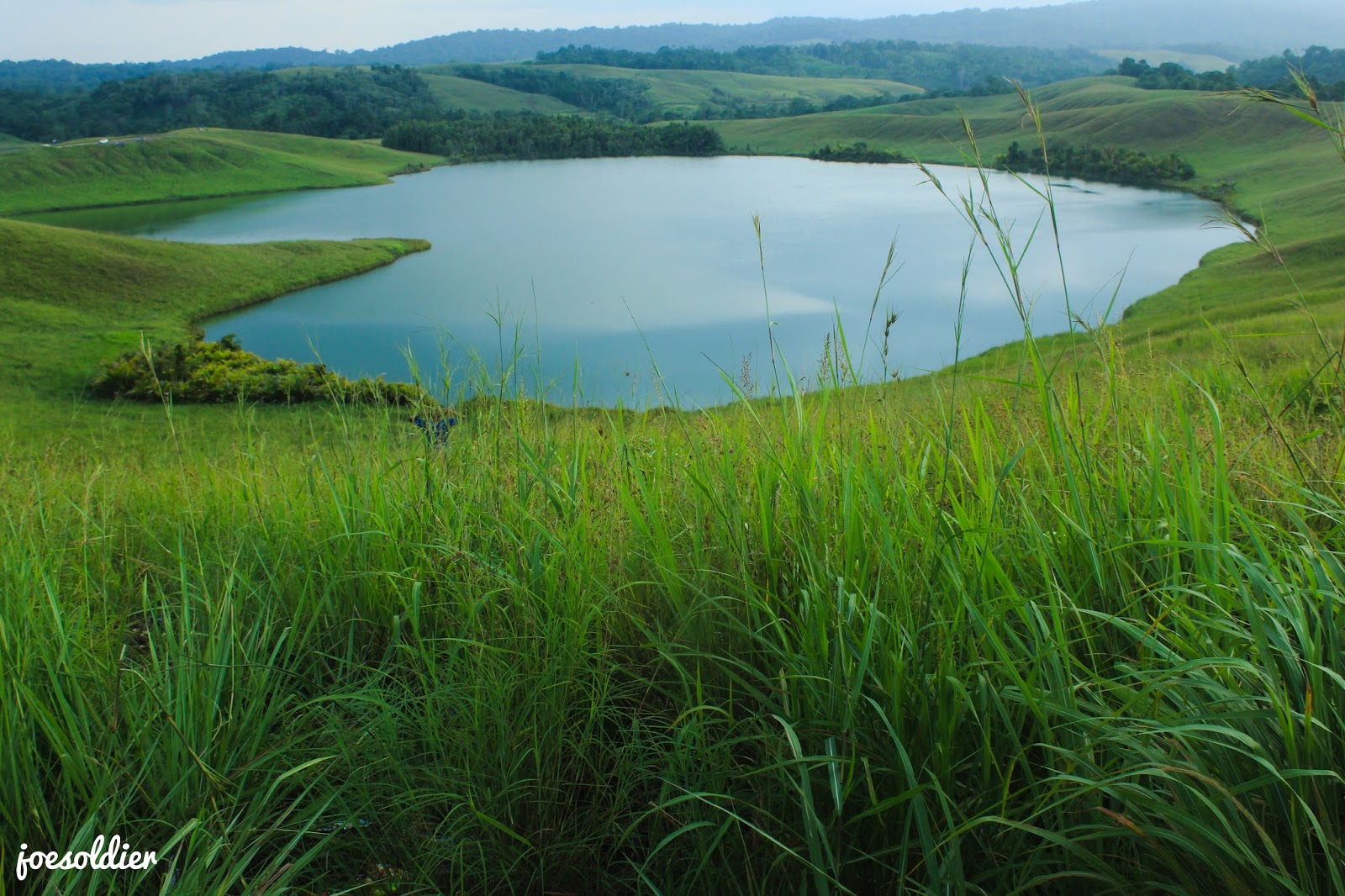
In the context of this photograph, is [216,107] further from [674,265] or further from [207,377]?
[207,377]

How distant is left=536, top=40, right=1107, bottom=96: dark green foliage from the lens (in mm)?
156762

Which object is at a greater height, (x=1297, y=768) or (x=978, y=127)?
(x=978, y=127)

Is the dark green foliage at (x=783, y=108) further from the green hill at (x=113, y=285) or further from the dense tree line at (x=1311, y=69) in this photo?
the green hill at (x=113, y=285)

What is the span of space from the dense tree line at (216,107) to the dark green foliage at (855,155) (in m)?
48.8

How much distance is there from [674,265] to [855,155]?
161 ft

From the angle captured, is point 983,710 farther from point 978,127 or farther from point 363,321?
point 978,127

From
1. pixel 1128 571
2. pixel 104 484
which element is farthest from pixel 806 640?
pixel 104 484

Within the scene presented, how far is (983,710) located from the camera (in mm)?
1326

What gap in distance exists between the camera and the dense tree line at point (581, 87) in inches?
4801

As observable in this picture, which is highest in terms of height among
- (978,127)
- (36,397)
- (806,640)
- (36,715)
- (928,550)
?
(978,127)

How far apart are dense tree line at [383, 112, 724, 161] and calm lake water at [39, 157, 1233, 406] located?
1824cm

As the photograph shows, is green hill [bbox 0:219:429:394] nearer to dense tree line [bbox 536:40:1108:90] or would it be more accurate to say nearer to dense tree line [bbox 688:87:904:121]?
dense tree line [bbox 688:87:904:121]

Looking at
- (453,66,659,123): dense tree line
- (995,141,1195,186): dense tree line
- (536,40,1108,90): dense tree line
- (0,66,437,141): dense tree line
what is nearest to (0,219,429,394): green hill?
(995,141,1195,186): dense tree line

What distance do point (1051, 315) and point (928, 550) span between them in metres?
27.9
